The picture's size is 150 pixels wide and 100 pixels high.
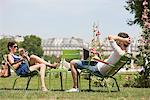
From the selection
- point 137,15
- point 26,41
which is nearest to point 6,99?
point 137,15

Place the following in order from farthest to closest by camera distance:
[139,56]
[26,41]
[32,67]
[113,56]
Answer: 1. [26,41]
2. [139,56]
3. [32,67]
4. [113,56]

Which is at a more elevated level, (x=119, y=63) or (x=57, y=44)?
(x=57, y=44)

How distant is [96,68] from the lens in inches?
351

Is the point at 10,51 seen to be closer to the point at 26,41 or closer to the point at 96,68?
the point at 96,68

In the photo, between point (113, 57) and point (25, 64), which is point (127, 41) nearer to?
point (113, 57)

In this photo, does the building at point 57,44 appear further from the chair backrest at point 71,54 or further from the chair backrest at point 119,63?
the chair backrest at point 119,63

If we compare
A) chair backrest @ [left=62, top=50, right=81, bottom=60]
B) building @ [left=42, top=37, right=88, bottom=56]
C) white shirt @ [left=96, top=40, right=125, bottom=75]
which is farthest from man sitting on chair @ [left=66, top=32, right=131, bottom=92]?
building @ [left=42, top=37, right=88, bottom=56]

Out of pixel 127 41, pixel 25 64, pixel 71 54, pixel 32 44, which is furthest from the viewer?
pixel 32 44

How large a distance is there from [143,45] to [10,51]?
4505mm

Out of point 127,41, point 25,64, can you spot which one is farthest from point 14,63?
point 127,41

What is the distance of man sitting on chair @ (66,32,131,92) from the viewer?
855 centimetres

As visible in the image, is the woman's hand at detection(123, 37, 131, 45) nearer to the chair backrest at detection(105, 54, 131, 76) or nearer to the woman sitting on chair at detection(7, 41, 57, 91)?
the chair backrest at detection(105, 54, 131, 76)

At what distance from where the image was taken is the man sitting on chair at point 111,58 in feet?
28.1

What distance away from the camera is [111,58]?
28.7 feet
